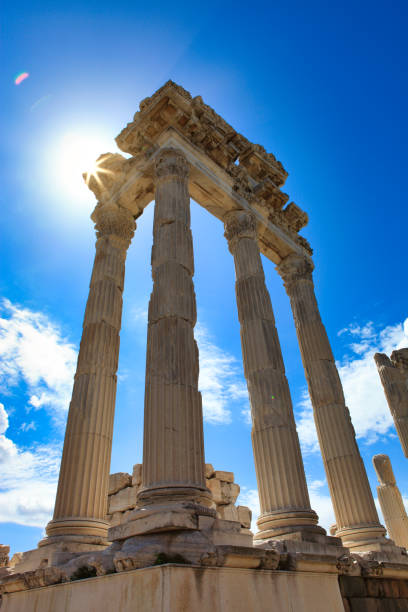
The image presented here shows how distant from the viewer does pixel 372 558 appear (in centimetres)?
1412

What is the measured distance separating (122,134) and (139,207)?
488cm

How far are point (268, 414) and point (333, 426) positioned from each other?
205 inches

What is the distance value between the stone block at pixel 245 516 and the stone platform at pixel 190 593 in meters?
15.3

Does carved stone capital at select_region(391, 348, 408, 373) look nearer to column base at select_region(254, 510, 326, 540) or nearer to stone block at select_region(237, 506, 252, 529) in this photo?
stone block at select_region(237, 506, 252, 529)

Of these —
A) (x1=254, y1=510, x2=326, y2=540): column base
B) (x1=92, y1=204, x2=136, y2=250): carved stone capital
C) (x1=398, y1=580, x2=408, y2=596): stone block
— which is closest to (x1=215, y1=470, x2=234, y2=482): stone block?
(x1=254, y1=510, x2=326, y2=540): column base

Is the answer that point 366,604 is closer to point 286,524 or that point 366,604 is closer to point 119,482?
point 286,524

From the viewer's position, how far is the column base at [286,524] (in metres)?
13.2

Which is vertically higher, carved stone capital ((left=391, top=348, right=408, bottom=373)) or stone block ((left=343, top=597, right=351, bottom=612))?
carved stone capital ((left=391, top=348, right=408, bottom=373))

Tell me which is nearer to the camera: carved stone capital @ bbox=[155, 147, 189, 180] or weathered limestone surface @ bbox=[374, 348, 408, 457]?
carved stone capital @ bbox=[155, 147, 189, 180]

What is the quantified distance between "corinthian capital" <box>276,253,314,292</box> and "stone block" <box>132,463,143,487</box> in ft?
45.7

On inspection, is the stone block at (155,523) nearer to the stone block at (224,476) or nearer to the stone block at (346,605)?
the stone block at (346,605)

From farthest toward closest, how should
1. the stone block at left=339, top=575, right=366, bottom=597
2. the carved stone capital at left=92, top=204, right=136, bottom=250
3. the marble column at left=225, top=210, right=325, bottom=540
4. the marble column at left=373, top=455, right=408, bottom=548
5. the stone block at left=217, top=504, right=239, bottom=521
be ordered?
1. the marble column at left=373, top=455, right=408, bottom=548
2. the stone block at left=217, top=504, right=239, bottom=521
3. the carved stone capital at left=92, top=204, right=136, bottom=250
4. the marble column at left=225, top=210, right=325, bottom=540
5. the stone block at left=339, top=575, right=366, bottom=597

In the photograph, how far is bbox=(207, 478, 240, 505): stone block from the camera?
2502 centimetres

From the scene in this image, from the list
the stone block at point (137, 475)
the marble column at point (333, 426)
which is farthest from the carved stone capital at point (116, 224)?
the stone block at point (137, 475)
